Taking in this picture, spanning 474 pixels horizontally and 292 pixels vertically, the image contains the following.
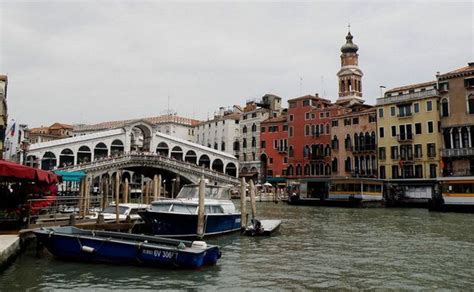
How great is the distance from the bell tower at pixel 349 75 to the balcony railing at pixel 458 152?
840 inches

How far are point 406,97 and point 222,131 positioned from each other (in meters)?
29.0

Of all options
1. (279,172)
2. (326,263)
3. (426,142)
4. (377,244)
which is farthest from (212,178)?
(326,263)

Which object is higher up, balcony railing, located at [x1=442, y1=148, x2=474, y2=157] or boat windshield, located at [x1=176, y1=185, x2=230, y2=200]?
balcony railing, located at [x1=442, y1=148, x2=474, y2=157]

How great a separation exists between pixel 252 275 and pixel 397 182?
1317 inches

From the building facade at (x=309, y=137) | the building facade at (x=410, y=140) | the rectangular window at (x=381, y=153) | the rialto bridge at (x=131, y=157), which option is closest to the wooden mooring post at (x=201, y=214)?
the rialto bridge at (x=131, y=157)

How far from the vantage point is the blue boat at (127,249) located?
34.1 ft

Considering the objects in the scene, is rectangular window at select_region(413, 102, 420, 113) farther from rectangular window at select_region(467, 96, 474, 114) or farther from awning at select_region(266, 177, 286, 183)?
awning at select_region(266, 177, 286, 183)

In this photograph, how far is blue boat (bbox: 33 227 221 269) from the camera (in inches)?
409

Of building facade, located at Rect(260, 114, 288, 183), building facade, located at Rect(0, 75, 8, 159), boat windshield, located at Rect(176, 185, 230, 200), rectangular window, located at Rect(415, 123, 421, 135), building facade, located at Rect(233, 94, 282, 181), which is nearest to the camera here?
boat windshield, located at Rect(176, 185, 230, 200)

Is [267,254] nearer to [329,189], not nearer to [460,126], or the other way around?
[329,189]

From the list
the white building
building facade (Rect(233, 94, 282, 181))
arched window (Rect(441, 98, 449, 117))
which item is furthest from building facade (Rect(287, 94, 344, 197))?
the white building

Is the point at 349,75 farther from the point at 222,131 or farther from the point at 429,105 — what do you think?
the point at 429,105

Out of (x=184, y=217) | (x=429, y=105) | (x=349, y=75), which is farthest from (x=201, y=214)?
(x=349, y=75)

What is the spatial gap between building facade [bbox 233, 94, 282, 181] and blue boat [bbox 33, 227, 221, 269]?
45728mm
